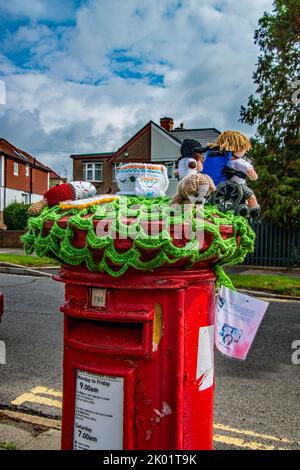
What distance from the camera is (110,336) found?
4.98 feet

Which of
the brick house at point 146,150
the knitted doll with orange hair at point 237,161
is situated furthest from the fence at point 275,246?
the knitted doll with orange hair at point 237,161

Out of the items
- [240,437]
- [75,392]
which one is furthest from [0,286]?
[75,392]

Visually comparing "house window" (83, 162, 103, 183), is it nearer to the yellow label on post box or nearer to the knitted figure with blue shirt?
the knitted figure with blue shirt

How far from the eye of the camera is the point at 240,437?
2922 mm

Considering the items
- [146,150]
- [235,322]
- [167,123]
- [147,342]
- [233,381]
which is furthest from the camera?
[167,123]

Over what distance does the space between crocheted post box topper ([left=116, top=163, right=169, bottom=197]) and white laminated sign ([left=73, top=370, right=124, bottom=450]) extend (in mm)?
828

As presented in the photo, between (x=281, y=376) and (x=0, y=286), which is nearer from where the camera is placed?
(x=281, y=376)

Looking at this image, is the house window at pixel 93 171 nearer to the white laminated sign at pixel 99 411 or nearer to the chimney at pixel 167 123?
the chimney at pixel 167 123

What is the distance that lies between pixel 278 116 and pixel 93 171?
22752 mm

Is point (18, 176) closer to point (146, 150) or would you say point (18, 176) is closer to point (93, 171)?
point (93, 171)

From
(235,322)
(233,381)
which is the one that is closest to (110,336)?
(235,322)

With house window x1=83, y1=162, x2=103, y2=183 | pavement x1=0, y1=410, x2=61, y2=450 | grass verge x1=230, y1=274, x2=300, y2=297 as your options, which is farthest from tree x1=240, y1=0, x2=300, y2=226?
house window x1=83, y1=162, x2=103, y2=183

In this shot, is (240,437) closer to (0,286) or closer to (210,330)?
(210,330)
